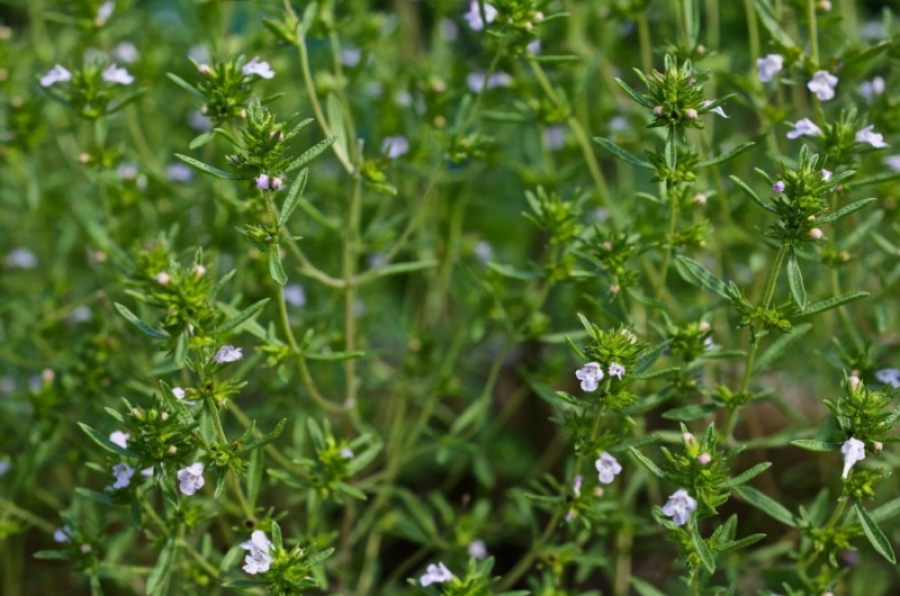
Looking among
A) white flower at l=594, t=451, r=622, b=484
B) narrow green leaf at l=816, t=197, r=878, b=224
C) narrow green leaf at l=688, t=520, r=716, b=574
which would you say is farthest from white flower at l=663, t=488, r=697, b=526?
narrow green leaf at l=816, t=197, r=878, b=224

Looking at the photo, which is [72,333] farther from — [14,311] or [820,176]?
[820,176]

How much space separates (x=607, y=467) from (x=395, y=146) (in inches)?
48.9

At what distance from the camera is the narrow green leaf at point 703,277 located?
2.32 meters

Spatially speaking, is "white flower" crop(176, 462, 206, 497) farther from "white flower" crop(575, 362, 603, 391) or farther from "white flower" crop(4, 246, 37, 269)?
"white flower" crop(4, 246, 37, 269)

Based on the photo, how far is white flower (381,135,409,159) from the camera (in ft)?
9.07

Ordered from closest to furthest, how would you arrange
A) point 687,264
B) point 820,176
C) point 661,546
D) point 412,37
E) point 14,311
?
point 820,176 → point 687,264 → point 661,546 → point 14,311 → point 412,37

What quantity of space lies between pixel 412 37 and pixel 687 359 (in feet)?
8.57

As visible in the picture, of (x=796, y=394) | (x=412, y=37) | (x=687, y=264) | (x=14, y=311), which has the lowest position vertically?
(x=796, y=394)

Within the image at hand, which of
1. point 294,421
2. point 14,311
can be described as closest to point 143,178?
point 14,311

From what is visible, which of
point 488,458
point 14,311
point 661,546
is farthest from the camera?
point 488,458

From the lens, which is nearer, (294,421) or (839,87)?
(839,87)

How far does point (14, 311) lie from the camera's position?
10.4ft

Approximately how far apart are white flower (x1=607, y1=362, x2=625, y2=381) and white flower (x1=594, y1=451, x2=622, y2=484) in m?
0.25

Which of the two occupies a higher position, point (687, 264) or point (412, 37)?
point (687, 264)
